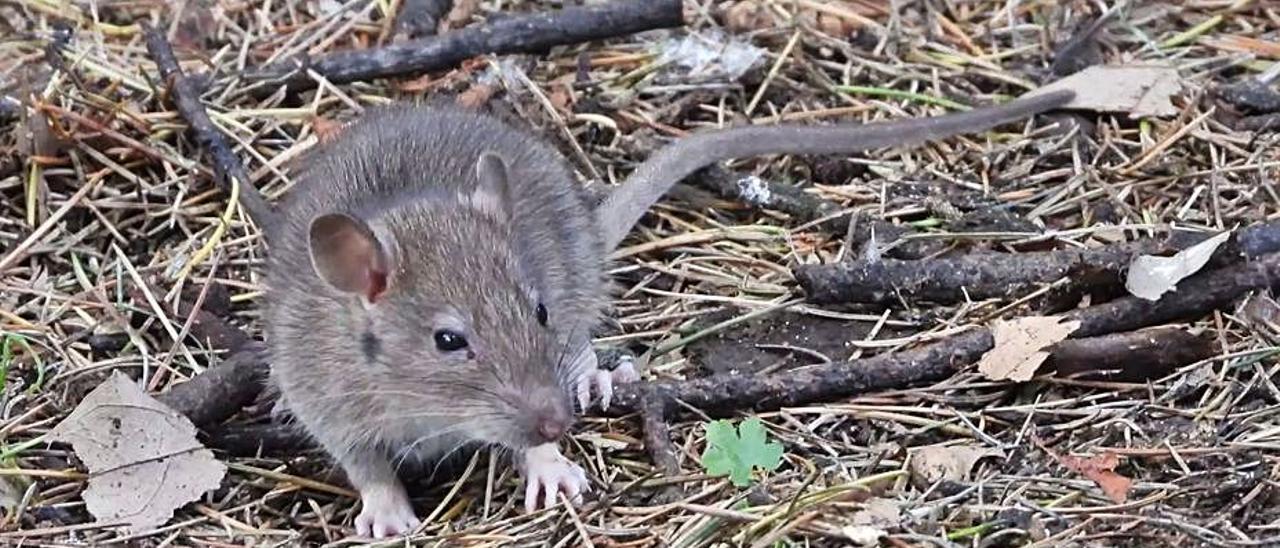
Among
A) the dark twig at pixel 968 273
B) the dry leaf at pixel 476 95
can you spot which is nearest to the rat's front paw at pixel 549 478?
the dark twig at pixel 968 273

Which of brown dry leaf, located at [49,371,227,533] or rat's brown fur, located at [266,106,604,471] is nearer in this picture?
rat's brown fur, located at [266,106,604,471]

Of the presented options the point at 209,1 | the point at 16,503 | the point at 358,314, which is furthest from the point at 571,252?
the point at 209,1

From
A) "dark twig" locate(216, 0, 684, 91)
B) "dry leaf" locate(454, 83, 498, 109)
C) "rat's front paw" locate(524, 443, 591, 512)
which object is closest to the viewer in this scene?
"rat's front paw" locate(524, 443, 591, 512)

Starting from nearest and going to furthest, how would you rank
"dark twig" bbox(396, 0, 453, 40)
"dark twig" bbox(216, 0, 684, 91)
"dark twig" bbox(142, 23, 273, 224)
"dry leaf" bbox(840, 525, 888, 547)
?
"dry leaf" bbox(840, 525, 888, 547) → "dark twig" bbox(142, 23, 273, 224) → "dark twig" bbox(216, 0, 684, 91) → "dark twig" bbox(396, 0, 453, 40)

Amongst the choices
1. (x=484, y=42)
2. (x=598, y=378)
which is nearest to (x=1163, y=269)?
(x=598, y=378)

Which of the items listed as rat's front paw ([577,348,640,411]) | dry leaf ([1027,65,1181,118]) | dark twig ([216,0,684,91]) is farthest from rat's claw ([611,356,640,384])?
dry leaf ([1027,65,1181,118])

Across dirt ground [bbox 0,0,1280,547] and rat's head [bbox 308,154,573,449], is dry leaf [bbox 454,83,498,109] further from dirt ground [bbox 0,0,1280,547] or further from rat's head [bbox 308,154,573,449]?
rat's head [bbox 308,154,573,449]

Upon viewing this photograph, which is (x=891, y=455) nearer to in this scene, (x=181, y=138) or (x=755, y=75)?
(x=755, y=75)
